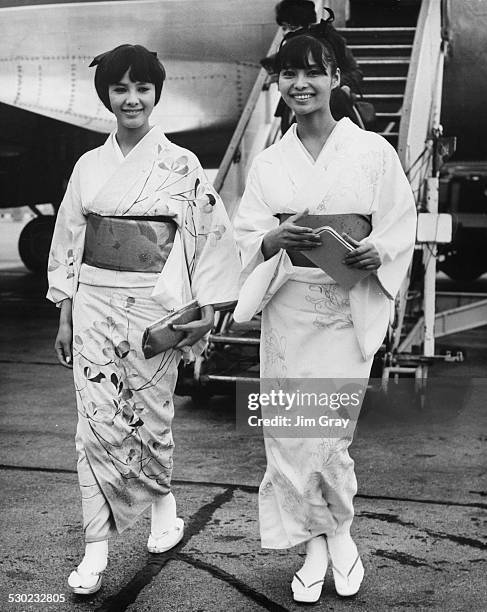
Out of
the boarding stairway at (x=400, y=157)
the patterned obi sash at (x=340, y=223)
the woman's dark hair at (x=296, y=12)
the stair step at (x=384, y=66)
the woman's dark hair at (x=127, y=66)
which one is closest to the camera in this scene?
the patterned obi sash at (x=340, y=223)

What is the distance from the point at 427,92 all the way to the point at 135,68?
398 centimetres

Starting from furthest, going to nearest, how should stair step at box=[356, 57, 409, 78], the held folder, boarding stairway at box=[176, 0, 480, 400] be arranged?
1. stair step at box=[356, 57, 409, 78]
2. boarding stairway at box=[176, 0, 480, 400]
3. the held folder

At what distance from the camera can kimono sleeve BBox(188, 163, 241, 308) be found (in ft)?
9.43

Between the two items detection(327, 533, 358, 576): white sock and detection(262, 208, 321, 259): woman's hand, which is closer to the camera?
detection(262, 208, 321, 259): woman's hand

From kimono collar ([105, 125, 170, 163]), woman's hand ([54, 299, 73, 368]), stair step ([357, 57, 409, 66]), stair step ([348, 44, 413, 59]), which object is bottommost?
woman's hand ([54, 299, 73, 368])

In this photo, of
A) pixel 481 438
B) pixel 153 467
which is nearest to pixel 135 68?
pixel 153 467

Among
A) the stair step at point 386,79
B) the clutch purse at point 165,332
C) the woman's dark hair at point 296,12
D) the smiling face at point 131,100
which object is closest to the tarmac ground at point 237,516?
the clutch purse at point 165,332

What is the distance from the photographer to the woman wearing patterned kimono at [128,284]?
2.76m

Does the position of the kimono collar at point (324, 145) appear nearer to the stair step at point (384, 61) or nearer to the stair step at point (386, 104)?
the stair step at point (386, 104)

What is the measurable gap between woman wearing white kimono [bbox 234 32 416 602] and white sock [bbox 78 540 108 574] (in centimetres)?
49

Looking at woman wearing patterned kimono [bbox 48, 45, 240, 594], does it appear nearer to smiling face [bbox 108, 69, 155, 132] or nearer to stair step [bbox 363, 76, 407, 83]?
smiling face [bbox 108, 69, 155, 132]

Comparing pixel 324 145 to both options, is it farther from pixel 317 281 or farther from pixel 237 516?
pixel 237 516

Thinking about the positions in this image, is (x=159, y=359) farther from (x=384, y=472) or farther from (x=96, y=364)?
(x=384, y=472)

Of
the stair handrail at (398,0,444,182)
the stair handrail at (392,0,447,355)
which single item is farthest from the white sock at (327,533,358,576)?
the stair handrail at (398,0,444,182)
